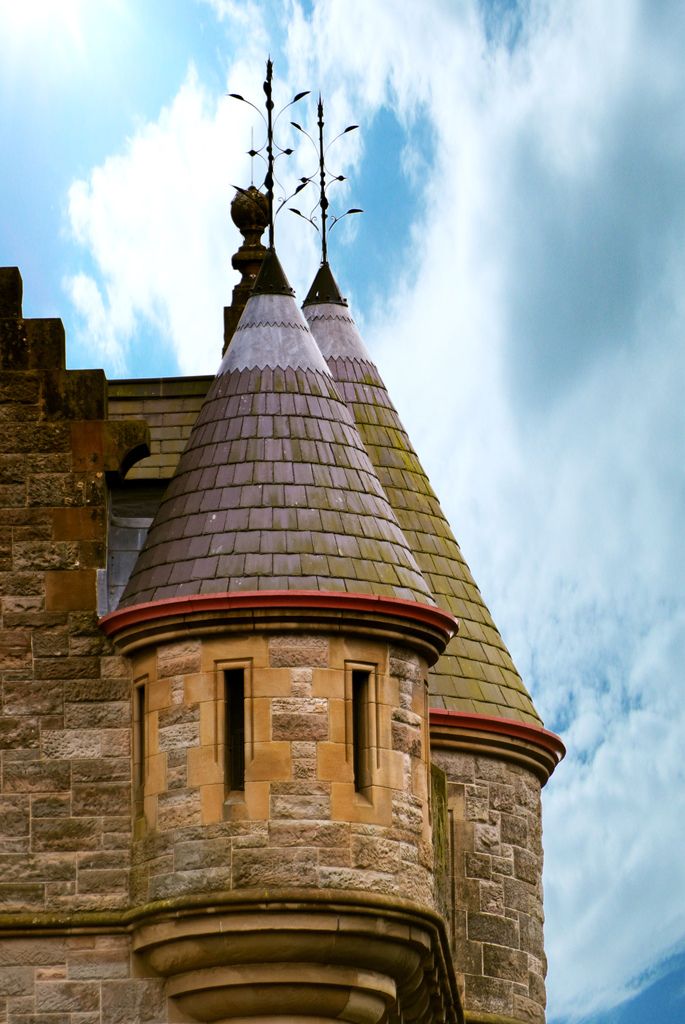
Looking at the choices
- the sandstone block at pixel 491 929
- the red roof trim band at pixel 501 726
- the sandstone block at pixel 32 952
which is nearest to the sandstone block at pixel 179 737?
the sandstone block at pixel 32 952

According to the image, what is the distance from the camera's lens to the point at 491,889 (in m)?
32.1

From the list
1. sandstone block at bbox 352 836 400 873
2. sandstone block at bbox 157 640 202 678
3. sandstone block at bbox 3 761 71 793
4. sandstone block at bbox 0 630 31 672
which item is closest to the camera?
sandstone block at bbox 352 836 400 873

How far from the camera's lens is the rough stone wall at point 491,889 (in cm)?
3188

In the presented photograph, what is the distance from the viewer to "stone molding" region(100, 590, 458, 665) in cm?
2605

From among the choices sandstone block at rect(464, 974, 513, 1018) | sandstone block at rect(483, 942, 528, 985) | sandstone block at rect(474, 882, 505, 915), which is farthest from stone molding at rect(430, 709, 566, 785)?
sandstone block at rect(464, 974, 513, 1018)

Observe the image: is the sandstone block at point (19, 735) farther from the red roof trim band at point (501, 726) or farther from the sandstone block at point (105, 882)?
the red roof trim band at point (501, 726)

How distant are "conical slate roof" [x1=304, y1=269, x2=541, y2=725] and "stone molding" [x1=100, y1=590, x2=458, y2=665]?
5.49 meters

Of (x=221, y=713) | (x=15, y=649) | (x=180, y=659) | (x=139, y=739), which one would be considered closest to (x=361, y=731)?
(x=221, y=713)

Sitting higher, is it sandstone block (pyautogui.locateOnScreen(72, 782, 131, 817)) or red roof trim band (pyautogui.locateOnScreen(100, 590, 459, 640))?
red roof trim band (pyautogui.locateOnScreen(100, 590, 459, 640))

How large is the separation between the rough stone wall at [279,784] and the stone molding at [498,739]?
16.6 feet

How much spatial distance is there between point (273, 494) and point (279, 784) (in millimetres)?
2693

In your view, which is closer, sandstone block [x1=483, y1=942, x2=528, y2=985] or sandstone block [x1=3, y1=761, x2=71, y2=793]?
sandstone block [x1=3, y1=761, x2=71, y2=793]

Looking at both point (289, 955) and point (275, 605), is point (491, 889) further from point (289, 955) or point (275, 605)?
point (275, 605)

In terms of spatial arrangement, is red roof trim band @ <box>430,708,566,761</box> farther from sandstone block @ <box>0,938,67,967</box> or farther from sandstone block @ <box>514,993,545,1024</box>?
sandstone block @ <box>0,938,67,967</box>
